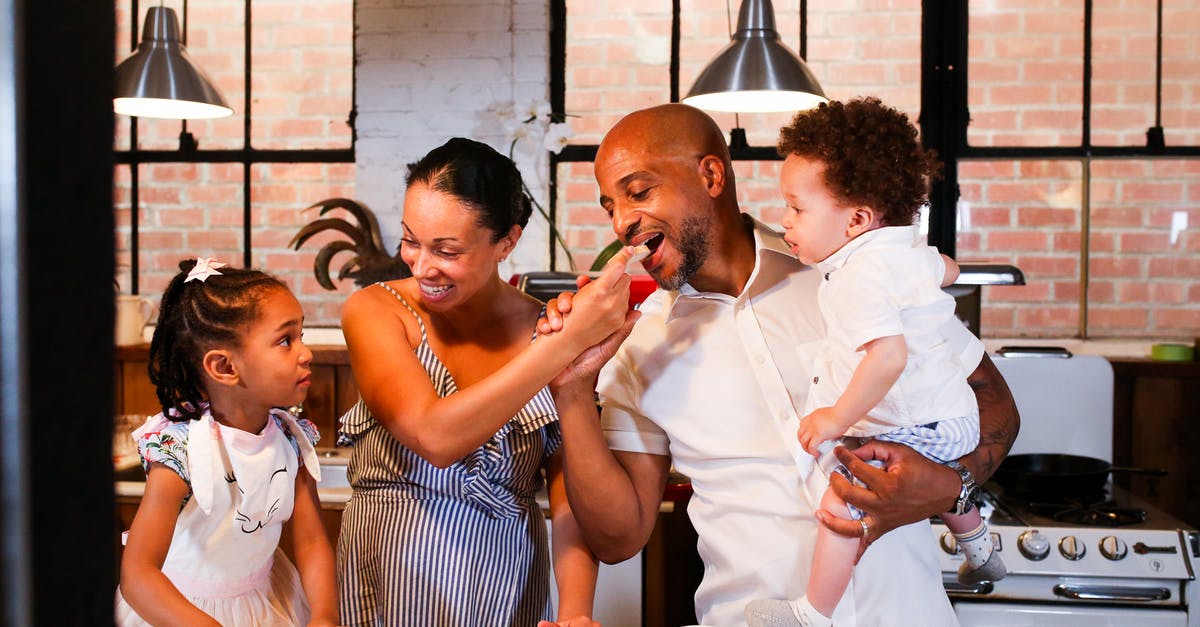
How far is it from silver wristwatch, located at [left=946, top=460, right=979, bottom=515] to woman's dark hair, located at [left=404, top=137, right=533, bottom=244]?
2.68 feet

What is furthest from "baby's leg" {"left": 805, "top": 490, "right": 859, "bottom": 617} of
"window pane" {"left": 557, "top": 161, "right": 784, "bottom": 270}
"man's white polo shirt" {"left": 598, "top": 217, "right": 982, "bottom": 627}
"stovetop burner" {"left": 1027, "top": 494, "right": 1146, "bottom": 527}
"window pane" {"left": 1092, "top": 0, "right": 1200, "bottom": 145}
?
"window pane" {"left": 1092, "top": 0, "right": 1200, "bottom": 145}

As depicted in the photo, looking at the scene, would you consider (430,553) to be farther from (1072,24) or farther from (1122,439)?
(1072,24)

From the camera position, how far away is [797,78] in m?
3.14

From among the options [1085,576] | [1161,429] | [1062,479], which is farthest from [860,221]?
[1161,429]

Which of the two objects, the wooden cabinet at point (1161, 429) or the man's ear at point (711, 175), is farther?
the wooden cabinet at point (1161, 429)

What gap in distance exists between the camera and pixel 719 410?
1.80 m

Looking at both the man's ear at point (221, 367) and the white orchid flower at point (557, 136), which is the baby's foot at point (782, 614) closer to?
the man's ear at point (221, 367)

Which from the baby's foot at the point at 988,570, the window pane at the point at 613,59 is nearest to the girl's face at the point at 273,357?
the baby's foot at the point at 988,570

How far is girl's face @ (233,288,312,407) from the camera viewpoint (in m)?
1.82

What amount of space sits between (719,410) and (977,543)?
1.69 ft

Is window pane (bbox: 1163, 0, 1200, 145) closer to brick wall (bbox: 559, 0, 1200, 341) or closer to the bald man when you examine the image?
brick wall (bbox: 559, 0, 1200, 341)

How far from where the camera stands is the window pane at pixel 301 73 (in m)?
4.31

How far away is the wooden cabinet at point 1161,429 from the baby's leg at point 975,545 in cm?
201

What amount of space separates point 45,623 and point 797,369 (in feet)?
5.28
